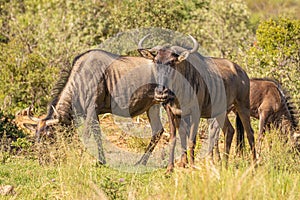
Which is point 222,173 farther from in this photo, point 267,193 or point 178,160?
point 178,160

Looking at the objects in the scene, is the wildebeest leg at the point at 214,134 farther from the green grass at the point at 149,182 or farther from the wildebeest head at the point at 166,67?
the wildebeest head at the point at 166,67

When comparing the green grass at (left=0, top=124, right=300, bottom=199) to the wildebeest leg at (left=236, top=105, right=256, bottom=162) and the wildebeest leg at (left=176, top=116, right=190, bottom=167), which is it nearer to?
the wildebeest leg at (left=176, top=116, right=190, bottom=167)

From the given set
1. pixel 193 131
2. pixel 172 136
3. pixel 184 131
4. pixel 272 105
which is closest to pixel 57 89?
pixel 172 136

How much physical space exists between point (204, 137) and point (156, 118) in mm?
1179

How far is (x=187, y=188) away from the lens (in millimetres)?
5230

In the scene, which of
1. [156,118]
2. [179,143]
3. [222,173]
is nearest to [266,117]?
[156,118]

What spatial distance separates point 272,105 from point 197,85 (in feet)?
12.1

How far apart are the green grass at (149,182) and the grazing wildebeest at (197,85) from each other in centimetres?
93

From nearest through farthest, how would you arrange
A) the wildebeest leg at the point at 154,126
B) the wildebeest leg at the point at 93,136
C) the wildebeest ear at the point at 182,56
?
the wildebeest ear at the point at 182,56, the wildebeest leg at the point at 93,136, the wildebeest leg at the point at 154,126

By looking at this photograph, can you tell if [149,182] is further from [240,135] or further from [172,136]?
[240,135]

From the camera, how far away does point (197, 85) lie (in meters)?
8.10

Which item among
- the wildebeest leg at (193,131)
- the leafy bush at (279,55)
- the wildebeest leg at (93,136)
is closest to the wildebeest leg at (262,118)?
the leafy bush at (279,55)

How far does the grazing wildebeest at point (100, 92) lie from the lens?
862 cm

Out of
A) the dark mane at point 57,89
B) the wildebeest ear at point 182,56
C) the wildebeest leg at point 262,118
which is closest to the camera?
the wildebeest ear at point 182,56
